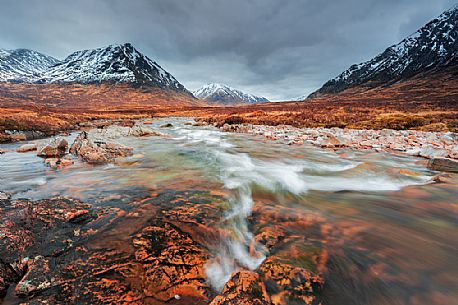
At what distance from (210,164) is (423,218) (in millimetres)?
6244

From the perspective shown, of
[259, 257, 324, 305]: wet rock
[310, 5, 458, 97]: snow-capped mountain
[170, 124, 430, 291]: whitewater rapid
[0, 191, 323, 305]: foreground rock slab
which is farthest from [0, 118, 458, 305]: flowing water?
[310, 5, 458, 97]: snow-capped mountain

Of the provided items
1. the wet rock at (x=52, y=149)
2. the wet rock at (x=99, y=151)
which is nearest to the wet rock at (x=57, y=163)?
the wet rock at (x=99, y=151)

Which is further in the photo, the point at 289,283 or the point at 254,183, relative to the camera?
the point at 254,183

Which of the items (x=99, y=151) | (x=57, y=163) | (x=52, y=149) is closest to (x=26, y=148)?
(x=52, y=149)

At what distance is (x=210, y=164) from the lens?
8.21m

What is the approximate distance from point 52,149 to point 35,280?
9.72 metres

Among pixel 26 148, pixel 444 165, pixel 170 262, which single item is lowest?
pixel 26 148

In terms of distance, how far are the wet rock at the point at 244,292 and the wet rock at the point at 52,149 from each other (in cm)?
1050

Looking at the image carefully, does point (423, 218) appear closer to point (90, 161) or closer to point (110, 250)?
point (110, 250)

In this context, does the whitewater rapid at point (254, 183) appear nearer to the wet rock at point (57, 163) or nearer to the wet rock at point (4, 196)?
the wet rock at point (4, 196)

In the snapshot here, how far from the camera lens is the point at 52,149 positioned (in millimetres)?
9672

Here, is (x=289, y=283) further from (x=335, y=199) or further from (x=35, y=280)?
(x=335, y=199)

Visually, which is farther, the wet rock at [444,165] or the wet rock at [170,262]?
the wet rock at [444,165]

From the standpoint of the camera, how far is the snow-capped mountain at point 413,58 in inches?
5202
